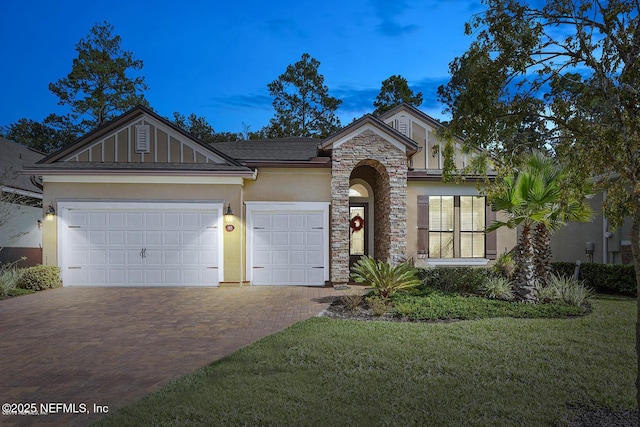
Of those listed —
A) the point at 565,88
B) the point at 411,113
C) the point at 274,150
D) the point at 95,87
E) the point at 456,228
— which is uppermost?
the point at 95,87

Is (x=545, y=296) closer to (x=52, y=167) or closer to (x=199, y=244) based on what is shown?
(x=199, y=244)

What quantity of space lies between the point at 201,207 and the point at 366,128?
5.48 meters

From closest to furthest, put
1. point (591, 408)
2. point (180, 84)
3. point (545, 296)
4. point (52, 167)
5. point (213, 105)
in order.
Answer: point (591, 408), point (545, 296), point (52, 167), point (180, 84), point (213, 105)

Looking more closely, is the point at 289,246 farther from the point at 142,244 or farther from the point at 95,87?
the point at 95,87

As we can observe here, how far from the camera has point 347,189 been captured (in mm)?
13148

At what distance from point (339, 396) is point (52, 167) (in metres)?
11.7

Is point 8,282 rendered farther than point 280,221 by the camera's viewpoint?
No

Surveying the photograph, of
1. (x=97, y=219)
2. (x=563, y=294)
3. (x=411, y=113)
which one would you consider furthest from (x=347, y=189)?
(x=97, y=219)

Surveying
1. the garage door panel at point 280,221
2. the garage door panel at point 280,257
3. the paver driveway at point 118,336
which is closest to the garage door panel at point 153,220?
the paver driveway at point 118,336

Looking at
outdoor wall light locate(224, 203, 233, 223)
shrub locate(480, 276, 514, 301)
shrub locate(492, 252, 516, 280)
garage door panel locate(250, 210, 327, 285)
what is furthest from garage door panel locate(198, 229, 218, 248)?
shrub locate(492, 252, 516, 280)

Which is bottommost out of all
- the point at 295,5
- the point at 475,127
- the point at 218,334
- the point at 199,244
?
the point at 218,334

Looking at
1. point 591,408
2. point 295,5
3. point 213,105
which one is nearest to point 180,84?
point 213,105

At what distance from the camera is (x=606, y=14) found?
385 centimetres

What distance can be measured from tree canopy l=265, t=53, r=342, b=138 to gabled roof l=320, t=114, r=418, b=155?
1915 cm
